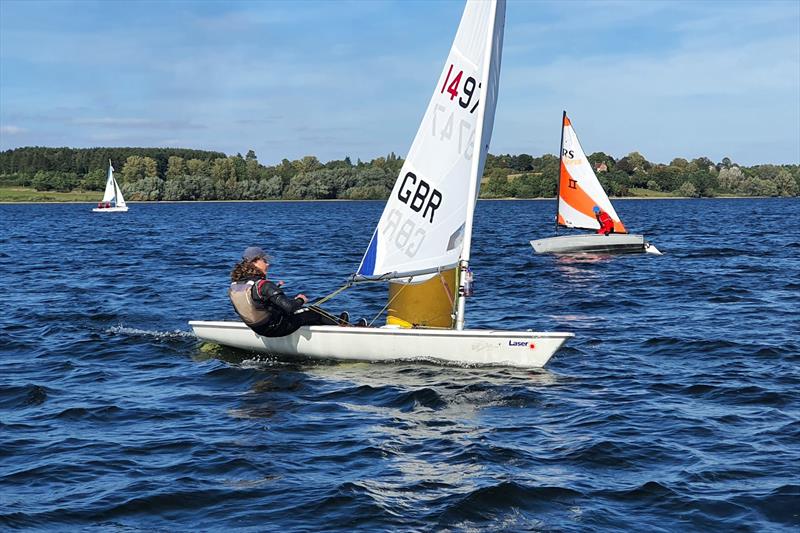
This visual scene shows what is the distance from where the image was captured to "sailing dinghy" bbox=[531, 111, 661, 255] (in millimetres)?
35344

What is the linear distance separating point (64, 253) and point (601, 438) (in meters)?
35.1

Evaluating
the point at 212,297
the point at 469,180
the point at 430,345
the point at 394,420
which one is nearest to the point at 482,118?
the point at 469,180

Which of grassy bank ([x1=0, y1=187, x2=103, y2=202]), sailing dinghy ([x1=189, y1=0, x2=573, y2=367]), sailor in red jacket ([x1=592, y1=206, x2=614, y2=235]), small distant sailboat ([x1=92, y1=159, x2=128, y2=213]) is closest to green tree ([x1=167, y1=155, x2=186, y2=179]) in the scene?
grassy bank ([x1=0, y1=187, x2=103, y2=202])

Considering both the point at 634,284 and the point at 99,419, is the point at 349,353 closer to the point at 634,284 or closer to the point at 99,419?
the point at 99,419

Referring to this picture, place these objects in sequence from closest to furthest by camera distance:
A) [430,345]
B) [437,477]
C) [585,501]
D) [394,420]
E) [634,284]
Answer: [585,501] < [437,477] < [394,420] < [430,345] < [634,284]

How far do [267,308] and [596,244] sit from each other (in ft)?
78.5

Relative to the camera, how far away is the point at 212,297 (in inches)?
912

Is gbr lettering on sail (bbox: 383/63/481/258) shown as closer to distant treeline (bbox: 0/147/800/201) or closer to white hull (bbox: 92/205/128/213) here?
white hull (bbox: 92/205/128/213)

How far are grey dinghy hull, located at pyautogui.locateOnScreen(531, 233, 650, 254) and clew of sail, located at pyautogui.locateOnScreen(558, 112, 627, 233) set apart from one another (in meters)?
1.48

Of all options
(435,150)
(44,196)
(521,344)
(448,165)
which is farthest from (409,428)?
(44,196)

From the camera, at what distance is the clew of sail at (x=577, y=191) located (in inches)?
1469

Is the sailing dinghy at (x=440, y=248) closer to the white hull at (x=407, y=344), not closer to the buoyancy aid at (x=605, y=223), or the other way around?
the white hull at (x=407, y=344)

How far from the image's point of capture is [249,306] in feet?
44.1

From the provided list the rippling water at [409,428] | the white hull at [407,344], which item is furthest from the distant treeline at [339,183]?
the white hull at [407,344]
